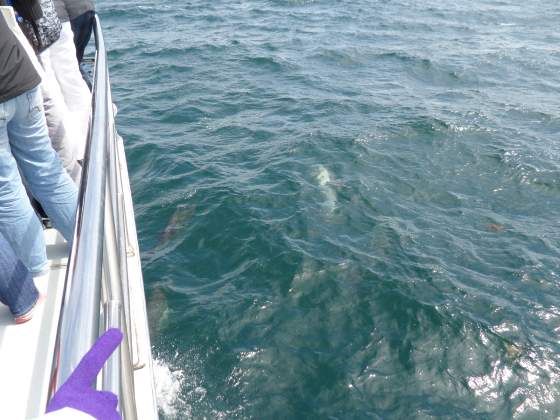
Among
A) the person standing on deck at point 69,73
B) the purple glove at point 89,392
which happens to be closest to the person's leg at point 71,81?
the person standing on deck at point 69,73

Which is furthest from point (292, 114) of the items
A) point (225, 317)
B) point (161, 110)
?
point (225, 317)

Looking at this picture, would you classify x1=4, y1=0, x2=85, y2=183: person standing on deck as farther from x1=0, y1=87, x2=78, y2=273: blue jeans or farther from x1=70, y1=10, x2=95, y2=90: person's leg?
x1=70, y1=10, x2=95, y2=90: person's leg

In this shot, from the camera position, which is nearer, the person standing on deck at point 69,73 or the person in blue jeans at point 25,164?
the person in blue jeans at point 25,164

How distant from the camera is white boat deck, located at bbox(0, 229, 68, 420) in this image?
257 centimetres

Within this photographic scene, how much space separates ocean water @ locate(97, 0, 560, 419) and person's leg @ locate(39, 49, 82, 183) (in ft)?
6.99

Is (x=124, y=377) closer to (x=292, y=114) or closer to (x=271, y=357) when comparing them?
(x=271, y=357)

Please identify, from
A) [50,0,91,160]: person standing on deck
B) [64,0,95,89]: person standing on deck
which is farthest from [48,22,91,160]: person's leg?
[64,0,95,89]: person standing on deck

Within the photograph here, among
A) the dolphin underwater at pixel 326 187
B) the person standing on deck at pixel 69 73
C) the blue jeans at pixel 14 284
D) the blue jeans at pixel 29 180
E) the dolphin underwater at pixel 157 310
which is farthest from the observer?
the dolphin underwater at pixel 326 187

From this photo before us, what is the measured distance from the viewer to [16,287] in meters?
3.01

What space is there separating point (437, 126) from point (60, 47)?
7.65m

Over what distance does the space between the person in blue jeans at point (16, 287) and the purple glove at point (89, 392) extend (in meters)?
1.75

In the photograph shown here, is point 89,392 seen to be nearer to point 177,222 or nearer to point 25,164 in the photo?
point 25,164

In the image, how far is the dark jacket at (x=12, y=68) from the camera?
276cm

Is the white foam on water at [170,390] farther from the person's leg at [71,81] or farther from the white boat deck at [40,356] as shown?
the person's leg at [71,81]
